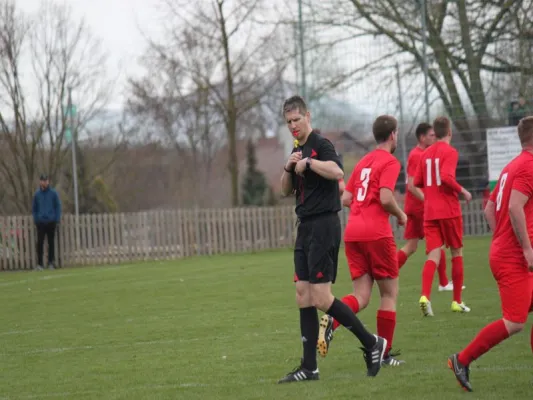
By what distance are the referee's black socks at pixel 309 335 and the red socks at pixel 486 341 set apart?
3.76 ft

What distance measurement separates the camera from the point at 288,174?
7027mm

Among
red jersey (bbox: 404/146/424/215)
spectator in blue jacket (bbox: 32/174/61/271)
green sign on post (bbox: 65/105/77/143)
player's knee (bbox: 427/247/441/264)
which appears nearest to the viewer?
player's knee (bbox: 427/247/441/264)

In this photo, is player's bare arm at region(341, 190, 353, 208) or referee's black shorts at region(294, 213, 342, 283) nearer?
referee's black shorts at region(294, 213, 342, 283)

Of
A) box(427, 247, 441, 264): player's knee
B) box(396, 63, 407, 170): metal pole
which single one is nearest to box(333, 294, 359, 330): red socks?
box(427, 247, 441, 264): player's knee

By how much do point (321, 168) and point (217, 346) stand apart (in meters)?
2.75

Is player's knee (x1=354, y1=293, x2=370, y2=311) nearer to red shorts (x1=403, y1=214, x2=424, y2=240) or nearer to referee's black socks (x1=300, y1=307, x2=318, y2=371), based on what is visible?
referee's black socks (x1=300, y1=307, x2=318, y2=371)

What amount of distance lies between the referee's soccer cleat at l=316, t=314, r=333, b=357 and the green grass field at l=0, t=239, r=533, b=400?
0.75 ft

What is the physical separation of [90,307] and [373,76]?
56.2ft

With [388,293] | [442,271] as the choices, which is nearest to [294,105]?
[388,293]

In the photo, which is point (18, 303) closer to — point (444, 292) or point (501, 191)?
point (444, 292)

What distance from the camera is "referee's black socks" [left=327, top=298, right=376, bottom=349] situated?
705cm

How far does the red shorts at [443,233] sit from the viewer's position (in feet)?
36.3

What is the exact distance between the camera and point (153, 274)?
761 inches

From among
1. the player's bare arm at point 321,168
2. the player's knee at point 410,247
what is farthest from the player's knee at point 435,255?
the player's bare arm at point 321,168
